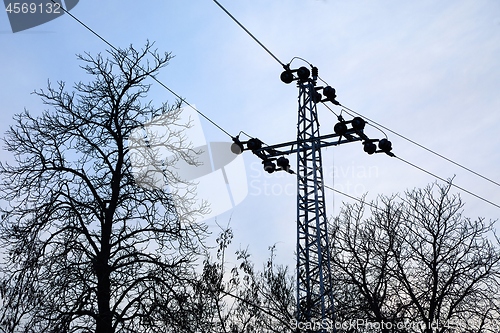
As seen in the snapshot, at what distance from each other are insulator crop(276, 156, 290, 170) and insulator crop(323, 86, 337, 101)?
2.10m

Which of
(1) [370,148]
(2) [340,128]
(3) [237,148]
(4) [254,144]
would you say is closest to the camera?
(2) [340,128]

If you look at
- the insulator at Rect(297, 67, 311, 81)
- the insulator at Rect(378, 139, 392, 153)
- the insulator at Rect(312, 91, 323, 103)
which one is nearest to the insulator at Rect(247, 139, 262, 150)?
the insulator at Rect(312, 91, 323, 103)

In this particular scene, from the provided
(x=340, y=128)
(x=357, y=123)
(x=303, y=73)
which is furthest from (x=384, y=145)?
(x=303, y=73)

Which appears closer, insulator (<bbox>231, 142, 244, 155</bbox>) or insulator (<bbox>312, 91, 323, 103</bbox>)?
insulator (<bbox>312, 91, 323, 103</bbox>)

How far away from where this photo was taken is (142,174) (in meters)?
12.1

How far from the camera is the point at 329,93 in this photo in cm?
1327

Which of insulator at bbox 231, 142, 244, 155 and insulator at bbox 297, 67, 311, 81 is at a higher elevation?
insulator at bbox 297, 67, 311, 81

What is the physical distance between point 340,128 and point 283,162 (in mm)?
1788

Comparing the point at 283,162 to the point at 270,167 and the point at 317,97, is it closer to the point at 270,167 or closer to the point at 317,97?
the point at 270,167

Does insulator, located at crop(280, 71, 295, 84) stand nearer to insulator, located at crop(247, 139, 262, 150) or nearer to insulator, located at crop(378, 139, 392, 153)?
insulator, located at crop(247, 139, 262, 150)

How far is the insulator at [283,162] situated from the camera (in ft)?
42.5

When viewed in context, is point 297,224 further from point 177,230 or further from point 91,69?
point 91,69

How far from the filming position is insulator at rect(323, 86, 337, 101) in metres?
13.3

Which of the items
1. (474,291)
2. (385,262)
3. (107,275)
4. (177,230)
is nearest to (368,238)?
(385,262)
